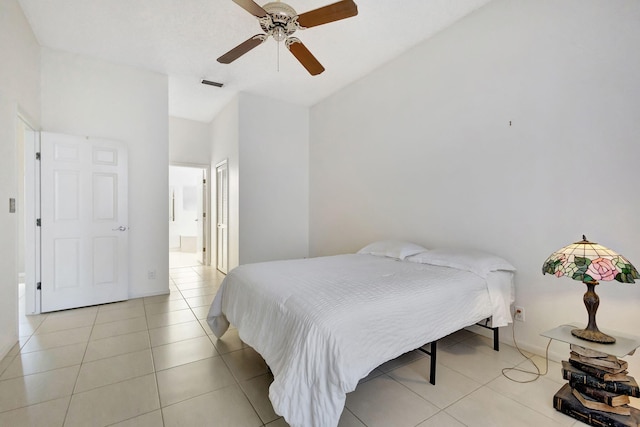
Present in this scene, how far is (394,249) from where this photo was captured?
9.34ft

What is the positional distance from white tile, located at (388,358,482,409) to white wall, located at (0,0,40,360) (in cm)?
297

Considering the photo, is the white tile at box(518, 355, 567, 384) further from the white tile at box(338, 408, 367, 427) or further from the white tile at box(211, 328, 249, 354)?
the white tile at box(211, 328, 249, 354)

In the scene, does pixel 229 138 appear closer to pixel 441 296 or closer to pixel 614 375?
pixel 441 296

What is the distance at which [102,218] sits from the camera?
336 cm

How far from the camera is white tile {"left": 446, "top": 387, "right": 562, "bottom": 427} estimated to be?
→ 1521mm

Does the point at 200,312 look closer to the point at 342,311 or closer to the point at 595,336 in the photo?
the point at 342,311

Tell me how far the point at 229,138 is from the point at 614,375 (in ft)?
16.2

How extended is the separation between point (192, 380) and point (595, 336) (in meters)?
2.43

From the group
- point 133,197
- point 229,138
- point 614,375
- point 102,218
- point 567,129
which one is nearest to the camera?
point 614,375

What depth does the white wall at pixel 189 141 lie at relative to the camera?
5422 mm

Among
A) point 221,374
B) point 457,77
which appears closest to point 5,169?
point 221,374

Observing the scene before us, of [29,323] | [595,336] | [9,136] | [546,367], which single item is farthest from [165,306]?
[595,336]

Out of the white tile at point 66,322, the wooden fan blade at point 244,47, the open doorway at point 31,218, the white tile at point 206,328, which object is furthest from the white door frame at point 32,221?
the wooden fan blade at point 244,47

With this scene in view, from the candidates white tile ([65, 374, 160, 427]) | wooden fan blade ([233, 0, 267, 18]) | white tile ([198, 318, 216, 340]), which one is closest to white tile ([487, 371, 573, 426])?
white tile ([65, 374, 160, 427])
